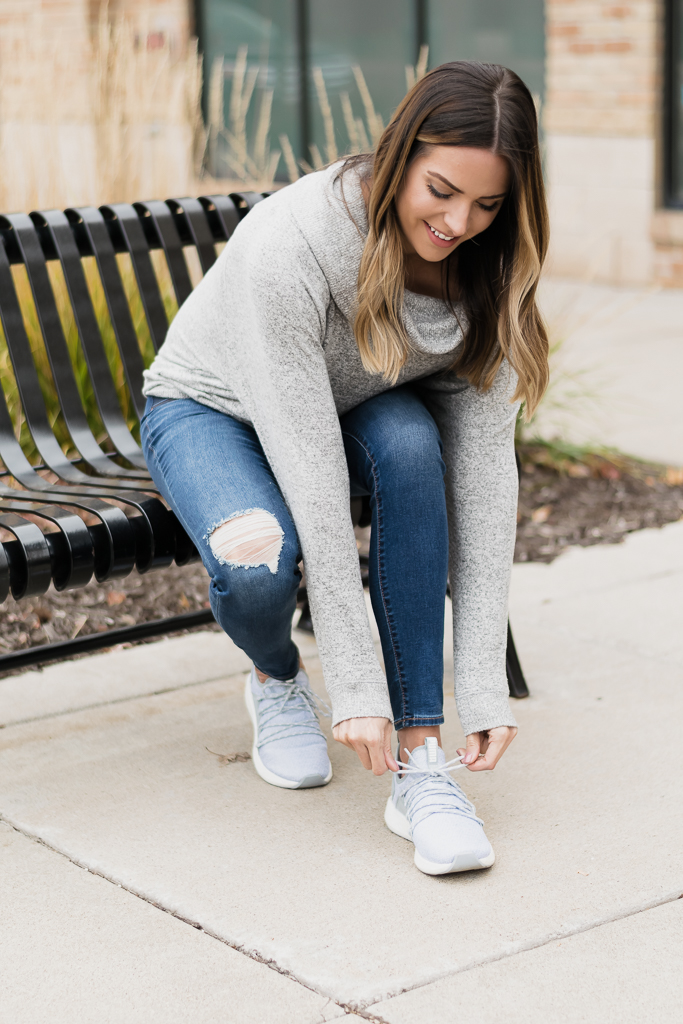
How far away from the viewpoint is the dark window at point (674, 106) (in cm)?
761

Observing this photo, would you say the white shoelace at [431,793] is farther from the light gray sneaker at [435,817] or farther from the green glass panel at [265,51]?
the green glass panel at [265,51]

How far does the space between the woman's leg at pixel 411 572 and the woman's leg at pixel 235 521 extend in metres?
0.16

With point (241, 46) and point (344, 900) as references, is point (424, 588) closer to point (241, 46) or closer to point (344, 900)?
point (344, 900)

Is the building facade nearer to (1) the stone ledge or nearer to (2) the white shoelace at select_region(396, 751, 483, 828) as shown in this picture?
(1) the stone ledge

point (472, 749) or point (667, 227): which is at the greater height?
point (472, 749)

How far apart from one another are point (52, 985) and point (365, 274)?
3.85 feet

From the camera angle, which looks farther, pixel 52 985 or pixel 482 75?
pixel 482 75

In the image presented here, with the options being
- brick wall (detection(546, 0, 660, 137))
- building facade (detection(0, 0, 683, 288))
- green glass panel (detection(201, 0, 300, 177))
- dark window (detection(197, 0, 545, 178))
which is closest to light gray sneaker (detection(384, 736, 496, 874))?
building facade (detection(0, 0, 683, 288))

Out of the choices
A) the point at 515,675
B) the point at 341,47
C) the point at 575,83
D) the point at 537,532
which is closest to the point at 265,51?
the point at 341,47

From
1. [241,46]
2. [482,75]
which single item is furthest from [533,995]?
[241,46]

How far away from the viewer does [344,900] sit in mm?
2004

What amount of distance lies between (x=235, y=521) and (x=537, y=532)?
6.31 feet

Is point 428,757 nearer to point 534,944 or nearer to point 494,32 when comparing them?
point 534,944

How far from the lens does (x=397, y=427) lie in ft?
7.37
